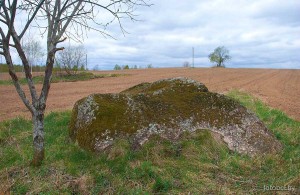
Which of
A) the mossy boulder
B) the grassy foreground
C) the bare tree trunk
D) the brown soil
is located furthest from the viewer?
the brown soil

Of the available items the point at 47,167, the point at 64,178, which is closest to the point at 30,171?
the point at 47,167

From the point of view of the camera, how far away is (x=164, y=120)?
6.21 meters

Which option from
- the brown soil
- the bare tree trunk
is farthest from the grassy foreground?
the brown soil

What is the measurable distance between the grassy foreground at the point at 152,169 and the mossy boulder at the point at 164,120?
0.21 metres

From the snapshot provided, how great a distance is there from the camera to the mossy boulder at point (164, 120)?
5.94 meters

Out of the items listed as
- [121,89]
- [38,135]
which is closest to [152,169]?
[38,135]

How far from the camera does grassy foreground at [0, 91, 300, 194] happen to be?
464cm

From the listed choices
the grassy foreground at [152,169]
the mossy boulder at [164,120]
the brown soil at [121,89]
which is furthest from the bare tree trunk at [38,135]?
the brown soil at [121,89]

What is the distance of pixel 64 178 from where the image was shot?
4855 mm

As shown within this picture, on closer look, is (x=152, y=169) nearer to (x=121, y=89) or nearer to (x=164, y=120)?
(x=164, y=120)

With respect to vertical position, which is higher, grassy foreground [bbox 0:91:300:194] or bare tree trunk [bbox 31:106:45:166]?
bare tree trunk [bbox 31:106:45:166]

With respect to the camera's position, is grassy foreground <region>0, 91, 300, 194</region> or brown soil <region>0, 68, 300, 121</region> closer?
grassy foreground <region>0, 91, 300, 194</region>

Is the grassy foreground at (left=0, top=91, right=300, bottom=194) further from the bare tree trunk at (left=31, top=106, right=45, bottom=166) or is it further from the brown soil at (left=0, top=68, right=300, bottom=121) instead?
the brown soil at (left=0, top=68, right=300, bottom=121)

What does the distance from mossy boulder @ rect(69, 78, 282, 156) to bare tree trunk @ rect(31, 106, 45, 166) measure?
2.93ft
